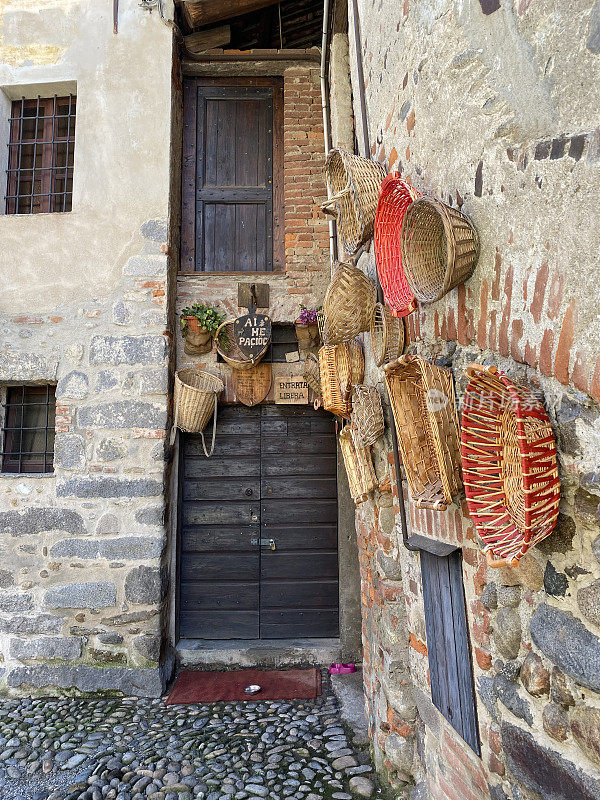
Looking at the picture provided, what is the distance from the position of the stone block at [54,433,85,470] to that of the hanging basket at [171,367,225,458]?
27.2 inches

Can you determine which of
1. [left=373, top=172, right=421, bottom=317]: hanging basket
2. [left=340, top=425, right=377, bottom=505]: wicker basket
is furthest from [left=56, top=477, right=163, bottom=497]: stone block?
[left=373, top=172, right=421, bottom=317]: hanging basket

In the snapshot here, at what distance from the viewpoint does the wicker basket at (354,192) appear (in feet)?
8.04

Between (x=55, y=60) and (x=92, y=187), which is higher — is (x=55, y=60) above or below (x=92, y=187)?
above

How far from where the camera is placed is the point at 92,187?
450 cm

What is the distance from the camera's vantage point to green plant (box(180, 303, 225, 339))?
4.41 metres

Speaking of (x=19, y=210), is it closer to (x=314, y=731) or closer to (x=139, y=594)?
(x=139, y=594)

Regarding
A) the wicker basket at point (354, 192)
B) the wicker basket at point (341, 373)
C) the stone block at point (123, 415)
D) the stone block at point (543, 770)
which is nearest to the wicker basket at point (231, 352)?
the stone block at point (123, 415)

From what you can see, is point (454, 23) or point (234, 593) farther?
point (234, 593)

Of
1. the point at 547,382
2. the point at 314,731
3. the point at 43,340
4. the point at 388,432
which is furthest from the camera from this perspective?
the point at 43,340

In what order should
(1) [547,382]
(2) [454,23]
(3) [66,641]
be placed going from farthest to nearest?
(3) [66,641] → (2) [454,23] → (1) [547,382]

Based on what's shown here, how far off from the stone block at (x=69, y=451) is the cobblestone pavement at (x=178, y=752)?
1.66 metres

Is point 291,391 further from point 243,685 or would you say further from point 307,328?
point 243,685

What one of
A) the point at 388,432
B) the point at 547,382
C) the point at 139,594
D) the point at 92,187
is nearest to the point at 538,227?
the point at 547,382

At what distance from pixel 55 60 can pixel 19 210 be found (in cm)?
128
